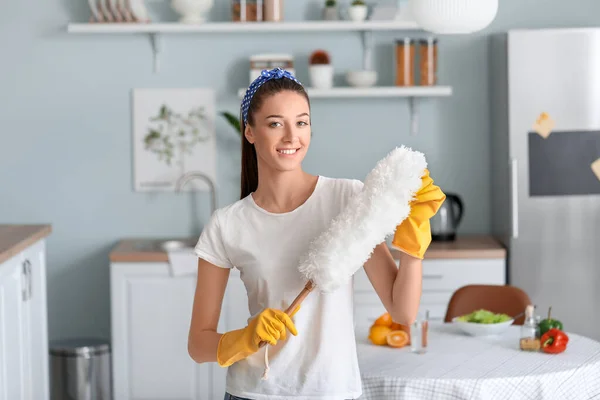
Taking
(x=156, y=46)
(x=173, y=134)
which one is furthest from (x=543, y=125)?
(x=156, y=46)

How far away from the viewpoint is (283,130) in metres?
1.77

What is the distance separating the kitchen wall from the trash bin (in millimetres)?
435

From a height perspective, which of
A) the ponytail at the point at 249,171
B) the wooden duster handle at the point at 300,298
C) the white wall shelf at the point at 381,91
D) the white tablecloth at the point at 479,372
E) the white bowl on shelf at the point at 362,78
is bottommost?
the white tablecloth at the point at 479,372

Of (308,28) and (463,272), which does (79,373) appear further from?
(308,28)

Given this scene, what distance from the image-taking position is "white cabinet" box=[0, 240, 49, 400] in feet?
9.83

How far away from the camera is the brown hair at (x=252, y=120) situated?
180 centimetres

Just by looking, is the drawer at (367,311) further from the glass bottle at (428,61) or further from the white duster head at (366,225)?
the white duster head at (366,225)

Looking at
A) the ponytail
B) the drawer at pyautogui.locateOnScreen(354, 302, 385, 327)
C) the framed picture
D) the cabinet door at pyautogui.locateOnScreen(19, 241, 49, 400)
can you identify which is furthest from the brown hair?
the framed picture

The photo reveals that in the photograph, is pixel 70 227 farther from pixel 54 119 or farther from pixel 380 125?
pixel 380 125

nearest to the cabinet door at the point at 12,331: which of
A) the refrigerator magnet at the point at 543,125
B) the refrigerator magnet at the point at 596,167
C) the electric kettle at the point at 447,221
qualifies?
the electric kettle at the point at 447,221

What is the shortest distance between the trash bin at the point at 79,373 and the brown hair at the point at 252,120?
104 inches

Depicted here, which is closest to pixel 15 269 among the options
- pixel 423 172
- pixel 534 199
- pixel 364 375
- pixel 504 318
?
pixel 364 375

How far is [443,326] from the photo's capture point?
3.12 metres

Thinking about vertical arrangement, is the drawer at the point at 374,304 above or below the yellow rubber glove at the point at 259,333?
below
